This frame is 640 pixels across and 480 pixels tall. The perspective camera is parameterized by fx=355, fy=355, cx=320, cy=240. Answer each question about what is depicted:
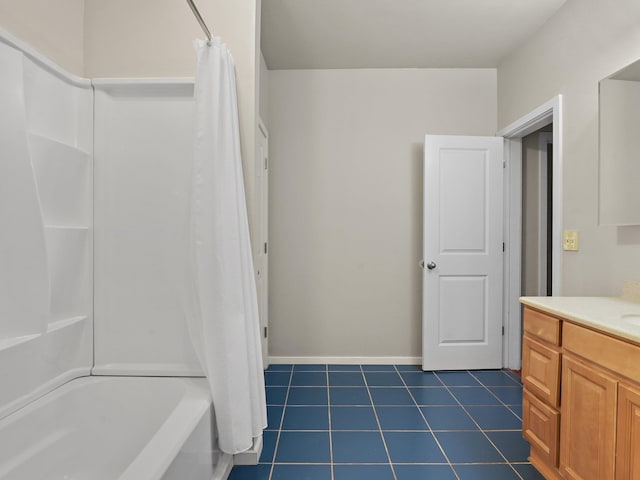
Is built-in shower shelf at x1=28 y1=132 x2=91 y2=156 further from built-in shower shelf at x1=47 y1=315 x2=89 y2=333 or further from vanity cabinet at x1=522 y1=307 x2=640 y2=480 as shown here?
vanity cabinet at x1=522 y1=307 x2=640 y2=480

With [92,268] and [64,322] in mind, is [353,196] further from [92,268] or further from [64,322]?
[64,322]

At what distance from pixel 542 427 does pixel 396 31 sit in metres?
2.68

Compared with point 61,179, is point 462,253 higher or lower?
lower

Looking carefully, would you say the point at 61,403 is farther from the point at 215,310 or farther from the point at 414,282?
the point at 414,282

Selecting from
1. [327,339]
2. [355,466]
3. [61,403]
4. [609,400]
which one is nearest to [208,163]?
[61,403]

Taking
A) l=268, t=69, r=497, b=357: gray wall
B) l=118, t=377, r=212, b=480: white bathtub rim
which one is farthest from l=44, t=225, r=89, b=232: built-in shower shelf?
l=268, t=69, r=497, b=357: gray wall

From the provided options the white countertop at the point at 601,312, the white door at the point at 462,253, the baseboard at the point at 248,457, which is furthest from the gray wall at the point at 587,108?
the baseboard at the point at 248,457

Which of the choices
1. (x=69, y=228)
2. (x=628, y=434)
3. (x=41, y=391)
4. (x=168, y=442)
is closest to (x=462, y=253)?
(x=628, y=434)

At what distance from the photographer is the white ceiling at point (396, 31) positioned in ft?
7.80

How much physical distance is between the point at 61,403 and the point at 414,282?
263 cm

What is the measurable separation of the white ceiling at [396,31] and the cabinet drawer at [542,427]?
2.43 meters

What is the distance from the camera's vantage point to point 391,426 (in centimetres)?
218

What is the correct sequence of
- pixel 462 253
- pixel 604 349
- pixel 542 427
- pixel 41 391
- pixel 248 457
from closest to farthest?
pixel 604 349 < pixel 41 391 < pixel 542 427 < pixel 248 457 < pixel 462 253

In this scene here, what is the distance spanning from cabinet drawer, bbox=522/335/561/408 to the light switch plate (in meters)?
0.78
